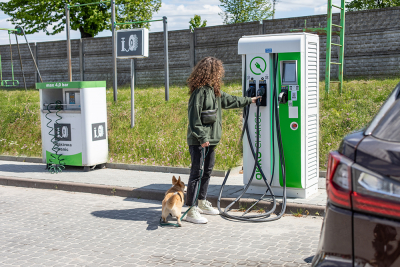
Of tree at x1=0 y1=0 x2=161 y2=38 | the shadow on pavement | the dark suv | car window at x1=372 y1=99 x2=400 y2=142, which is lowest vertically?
the shadow on pavement

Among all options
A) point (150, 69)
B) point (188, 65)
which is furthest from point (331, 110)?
point (150, 69)

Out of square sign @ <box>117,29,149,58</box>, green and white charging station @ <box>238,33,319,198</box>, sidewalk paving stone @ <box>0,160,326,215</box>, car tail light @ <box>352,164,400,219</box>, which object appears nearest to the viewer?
car tail light @ <box>352,164,400,219</box>

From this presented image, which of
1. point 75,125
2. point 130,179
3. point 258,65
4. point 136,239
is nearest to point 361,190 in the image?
point 136,239

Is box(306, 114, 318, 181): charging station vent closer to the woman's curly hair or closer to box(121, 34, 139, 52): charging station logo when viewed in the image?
the woman's curly hair

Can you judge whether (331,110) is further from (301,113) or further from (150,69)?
(150,69)

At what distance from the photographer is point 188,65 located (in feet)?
59.9

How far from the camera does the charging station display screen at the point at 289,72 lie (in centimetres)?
628

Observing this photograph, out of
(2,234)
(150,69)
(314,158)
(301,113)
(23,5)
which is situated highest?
(23,5)

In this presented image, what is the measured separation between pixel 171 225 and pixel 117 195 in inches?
85.4

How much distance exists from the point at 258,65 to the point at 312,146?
4.75 feet

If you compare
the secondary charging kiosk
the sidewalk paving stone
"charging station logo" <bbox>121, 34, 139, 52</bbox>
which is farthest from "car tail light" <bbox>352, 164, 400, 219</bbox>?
"charging station logo" <bbox>121, 34, 139, 52</bbox>

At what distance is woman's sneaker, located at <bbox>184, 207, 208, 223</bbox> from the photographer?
5.88m

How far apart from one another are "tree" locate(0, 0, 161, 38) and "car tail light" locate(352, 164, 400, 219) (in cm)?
2962

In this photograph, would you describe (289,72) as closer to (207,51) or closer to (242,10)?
(207,51)
